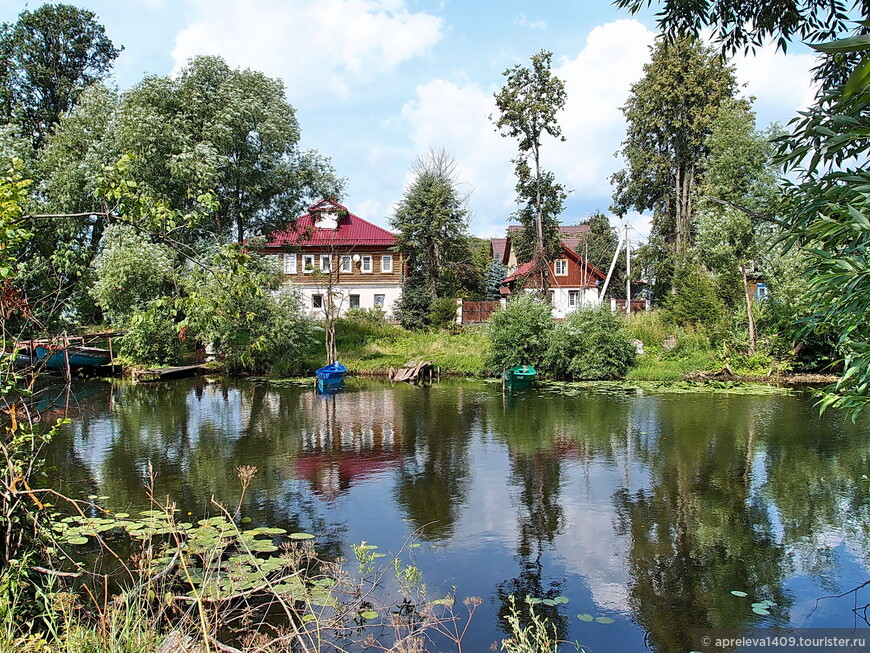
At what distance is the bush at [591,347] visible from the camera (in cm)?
2473

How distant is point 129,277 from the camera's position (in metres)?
25.5

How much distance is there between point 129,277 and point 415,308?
16.5m

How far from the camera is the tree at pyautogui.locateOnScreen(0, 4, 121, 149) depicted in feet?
116

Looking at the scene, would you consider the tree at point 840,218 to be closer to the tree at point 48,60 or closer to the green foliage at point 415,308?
the green foliage at point 415,308

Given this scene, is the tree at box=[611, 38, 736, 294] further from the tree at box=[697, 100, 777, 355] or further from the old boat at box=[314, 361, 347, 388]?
the old boat at box=[314, 361, 347, 388]

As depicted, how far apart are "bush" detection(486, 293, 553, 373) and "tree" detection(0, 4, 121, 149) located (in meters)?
26.9

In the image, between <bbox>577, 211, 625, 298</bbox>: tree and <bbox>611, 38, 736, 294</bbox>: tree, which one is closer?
<bbox>611, 38, 736, 294</bbox>: tree

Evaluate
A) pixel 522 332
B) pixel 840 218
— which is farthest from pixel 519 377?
pixel 840 218

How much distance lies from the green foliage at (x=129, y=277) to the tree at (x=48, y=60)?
14067 mm

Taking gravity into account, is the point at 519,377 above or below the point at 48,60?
below

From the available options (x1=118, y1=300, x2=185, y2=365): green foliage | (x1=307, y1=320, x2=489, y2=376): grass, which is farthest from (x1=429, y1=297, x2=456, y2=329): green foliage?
(x1=118, y1=300, x2=185, y2=365): green foliage

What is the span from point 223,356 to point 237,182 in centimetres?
820

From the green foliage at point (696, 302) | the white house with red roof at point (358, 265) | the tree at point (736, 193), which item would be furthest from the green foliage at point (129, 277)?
the green foliage at point (696, 302)

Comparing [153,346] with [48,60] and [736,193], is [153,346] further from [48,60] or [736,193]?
[736,193]
